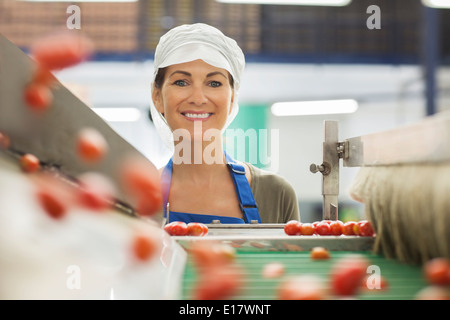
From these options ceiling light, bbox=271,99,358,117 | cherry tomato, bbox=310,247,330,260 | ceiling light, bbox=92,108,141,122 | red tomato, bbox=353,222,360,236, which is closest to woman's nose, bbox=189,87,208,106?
red tomato, bbox=353,222,360,236

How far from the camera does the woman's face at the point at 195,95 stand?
6.46ft

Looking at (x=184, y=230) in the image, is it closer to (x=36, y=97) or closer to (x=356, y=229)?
(x=356, y=229)

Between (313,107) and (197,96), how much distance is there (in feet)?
15.6

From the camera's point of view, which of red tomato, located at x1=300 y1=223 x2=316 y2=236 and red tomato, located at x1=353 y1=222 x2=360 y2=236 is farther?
red tomato, located at x1=300 y1=223 x2=316 y2=236

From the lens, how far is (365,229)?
1.22 m

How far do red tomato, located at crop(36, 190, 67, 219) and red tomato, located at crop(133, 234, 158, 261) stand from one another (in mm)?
137

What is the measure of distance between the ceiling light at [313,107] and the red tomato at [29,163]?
5705 millimetres

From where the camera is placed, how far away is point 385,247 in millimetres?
1060

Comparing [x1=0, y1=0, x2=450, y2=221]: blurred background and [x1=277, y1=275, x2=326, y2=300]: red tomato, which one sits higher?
[x1=0, y1=0, x2=450, y2=221]: blurred background

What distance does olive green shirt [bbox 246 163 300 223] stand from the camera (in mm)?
2236

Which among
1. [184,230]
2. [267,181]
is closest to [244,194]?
[267,181]

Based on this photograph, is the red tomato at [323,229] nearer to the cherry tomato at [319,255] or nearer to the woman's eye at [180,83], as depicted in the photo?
the cherry tomato at [319,255]

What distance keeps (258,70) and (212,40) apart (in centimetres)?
363

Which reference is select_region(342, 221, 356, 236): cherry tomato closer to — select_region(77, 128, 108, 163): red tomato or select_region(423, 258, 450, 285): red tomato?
select_region(423, 258, 450, 285): red tomato
